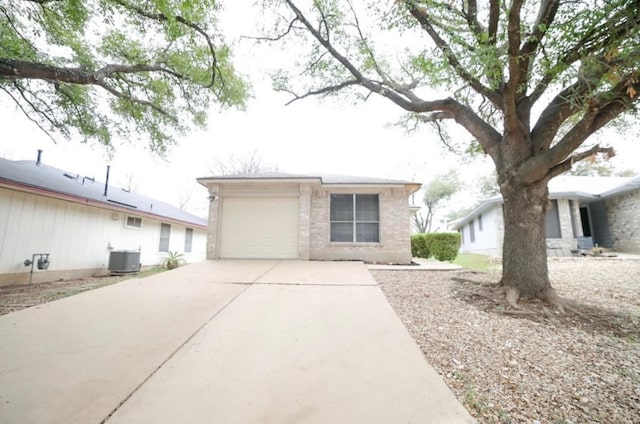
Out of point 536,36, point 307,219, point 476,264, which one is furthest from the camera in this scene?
point 476,264

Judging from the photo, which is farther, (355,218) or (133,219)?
(133,219)

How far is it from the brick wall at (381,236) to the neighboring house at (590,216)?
722 centimetres

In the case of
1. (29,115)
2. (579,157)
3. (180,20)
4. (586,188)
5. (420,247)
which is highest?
(180,20)

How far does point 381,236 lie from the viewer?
874 cm

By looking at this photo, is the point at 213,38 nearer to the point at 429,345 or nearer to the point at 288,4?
the point at 288,4

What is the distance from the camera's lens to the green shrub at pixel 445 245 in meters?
10.1

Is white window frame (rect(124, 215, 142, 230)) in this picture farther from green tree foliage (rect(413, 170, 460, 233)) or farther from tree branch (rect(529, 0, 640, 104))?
green tree foliage (rect(413, 170, 460, 233))

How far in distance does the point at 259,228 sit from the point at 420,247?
292 inches

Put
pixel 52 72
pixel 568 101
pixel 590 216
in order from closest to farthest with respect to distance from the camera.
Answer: pixel 568 101, pixel 52 72, pixel 590 216

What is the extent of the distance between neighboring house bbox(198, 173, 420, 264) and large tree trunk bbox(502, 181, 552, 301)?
4.26 metres

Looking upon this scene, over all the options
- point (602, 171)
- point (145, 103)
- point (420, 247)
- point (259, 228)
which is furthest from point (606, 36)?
point (602, 171)

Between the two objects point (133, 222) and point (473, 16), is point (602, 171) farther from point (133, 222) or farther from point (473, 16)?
point (133, 222)

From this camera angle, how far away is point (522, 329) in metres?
3.15

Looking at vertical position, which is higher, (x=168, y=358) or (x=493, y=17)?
(x=493, y=17)
